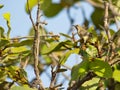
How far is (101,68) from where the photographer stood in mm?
914

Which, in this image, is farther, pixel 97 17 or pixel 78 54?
pixel 97 17

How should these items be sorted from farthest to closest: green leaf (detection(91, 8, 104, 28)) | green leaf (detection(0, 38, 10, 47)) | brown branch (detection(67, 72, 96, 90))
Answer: green leaf (detection(91, 8, 104, 28)) → green leaf (detection(0, 38, 10, 47)) → brown branch (detection(67, 72, 96, 90))

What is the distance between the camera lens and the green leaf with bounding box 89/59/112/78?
0.91 metres

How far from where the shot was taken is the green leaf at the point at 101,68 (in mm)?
913

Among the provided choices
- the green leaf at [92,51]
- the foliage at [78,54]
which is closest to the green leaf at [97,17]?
the foliage at [78,54]

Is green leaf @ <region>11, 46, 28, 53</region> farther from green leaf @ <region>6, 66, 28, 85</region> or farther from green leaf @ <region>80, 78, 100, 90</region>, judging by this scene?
green leaf @ <region>80, 78, 100, 90</region>

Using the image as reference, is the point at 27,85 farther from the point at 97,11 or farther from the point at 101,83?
the point at 97,11

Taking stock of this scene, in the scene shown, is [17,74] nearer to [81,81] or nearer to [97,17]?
[81,81]

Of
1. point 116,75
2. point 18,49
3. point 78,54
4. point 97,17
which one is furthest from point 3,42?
point 97,17

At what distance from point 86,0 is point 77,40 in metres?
1.11

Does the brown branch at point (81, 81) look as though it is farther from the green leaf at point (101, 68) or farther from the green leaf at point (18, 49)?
the green leaf at point (18, 49)

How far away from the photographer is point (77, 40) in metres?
1.02

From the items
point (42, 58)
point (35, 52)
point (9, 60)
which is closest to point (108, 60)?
point (35, 52)

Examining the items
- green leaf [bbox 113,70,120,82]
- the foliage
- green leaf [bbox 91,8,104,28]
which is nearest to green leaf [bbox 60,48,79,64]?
the foliage
